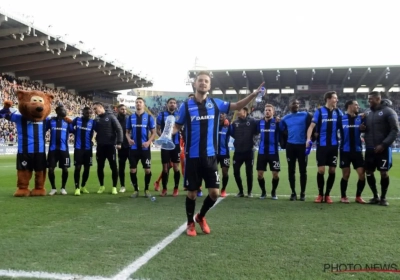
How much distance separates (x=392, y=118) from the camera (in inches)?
261

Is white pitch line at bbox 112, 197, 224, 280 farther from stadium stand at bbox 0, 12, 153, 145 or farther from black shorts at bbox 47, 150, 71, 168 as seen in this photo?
stadium stand at bbox 0, 12, 153, 145

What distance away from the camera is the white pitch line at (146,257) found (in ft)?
10.2

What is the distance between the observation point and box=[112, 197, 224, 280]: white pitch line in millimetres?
3117

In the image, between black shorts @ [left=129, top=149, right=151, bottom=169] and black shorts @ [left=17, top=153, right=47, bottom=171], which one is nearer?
black shorts @ [left=17, top=153, right=47, bottom=171]

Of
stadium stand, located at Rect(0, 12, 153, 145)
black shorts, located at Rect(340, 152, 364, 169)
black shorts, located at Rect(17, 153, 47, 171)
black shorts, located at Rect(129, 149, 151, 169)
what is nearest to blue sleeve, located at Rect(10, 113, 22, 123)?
black shorts, located at Rect(17, 153, 47, 171)

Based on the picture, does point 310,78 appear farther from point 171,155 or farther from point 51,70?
point 171,155

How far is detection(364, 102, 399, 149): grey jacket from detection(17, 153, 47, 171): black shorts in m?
6.28

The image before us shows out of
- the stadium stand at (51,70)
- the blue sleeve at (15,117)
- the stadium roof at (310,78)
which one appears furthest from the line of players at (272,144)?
the stadium roof at (310,78)

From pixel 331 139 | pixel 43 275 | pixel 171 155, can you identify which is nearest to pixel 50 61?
pixel 171 155

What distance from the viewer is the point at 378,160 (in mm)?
6758

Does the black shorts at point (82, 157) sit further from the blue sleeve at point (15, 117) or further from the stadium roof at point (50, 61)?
the stadium roof at point (50, 61)

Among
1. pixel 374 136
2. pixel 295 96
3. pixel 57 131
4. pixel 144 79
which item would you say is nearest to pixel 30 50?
pixel 144 79

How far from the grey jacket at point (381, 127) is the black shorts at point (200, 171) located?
352 centimetres

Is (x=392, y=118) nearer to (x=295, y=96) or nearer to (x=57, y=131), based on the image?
(x=57, y=131)
